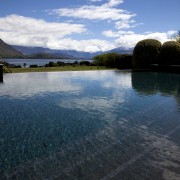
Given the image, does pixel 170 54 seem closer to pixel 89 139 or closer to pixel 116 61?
pixel 116 61

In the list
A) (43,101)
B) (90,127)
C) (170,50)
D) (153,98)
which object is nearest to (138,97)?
(153,98)

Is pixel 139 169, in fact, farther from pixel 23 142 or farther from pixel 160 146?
pixel 23 142

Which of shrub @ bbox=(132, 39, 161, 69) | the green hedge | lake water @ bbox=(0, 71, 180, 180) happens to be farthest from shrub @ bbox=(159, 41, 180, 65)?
lake water @ bbox=(0, 71, 180, 180)

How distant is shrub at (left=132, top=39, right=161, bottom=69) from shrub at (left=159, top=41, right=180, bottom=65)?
3.70 feet

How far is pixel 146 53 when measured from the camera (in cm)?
4531

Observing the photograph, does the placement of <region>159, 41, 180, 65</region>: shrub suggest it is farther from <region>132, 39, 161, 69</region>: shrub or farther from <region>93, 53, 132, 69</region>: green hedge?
<region>93, 53, 132, 69</region>: green hedge

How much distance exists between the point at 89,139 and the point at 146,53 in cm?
3772

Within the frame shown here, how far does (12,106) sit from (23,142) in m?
6.39

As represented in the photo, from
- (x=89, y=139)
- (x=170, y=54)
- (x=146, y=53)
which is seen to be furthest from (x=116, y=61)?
(x=89, y=139)

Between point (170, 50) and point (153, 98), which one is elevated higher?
point (170, 50)

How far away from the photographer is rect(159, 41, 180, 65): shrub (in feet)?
141

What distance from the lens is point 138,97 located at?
18.8 metres

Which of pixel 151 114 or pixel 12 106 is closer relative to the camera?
pixel 151 114

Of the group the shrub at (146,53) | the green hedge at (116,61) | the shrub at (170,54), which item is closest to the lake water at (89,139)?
the shrub at (170,54)
